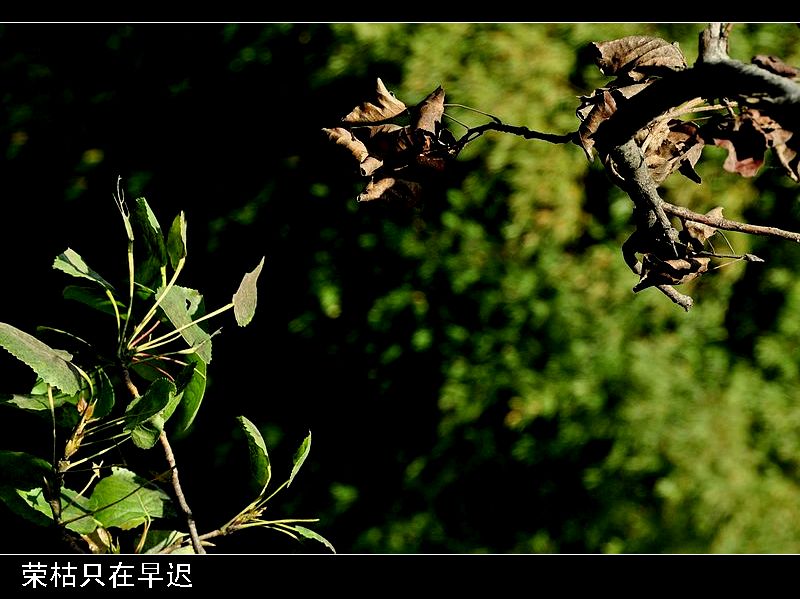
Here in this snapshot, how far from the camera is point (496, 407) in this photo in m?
2.18

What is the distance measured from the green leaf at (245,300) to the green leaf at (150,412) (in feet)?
0.32

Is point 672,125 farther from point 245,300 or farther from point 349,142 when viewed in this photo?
point 245,300

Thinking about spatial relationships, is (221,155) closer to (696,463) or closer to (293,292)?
(293,292)

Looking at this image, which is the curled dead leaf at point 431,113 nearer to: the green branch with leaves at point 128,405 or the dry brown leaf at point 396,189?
the dry brown leaf at point 396,189

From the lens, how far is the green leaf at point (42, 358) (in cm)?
70

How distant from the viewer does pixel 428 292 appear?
87.1 inches

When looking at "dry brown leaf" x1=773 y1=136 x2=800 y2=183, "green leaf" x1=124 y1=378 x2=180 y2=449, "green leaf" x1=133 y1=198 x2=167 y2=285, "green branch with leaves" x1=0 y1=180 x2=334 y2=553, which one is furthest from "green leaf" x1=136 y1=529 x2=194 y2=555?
"dry brown leaf" x1=773 y1=136 x2=800 y2=183

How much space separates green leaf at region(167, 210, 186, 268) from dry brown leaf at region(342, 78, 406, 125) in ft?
0.63

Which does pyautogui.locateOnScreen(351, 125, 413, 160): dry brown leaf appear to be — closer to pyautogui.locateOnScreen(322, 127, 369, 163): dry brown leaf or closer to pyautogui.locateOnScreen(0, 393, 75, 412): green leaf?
pyautogui.locateOnScreen(322, 127, 369, 163): dry brown leaf

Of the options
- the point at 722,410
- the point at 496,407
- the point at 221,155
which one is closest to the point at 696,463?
the point at 722,410

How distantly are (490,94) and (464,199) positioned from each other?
0.28m

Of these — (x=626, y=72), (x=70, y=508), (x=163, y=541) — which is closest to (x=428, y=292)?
(x=163, y=541)

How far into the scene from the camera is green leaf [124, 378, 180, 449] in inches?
29.5

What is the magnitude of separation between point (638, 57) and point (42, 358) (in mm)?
557
